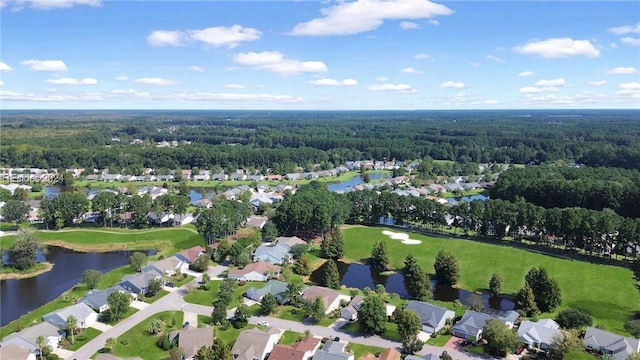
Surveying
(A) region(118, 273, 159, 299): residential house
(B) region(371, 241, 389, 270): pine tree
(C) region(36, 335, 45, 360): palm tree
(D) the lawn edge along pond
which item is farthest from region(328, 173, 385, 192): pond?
(C) region(36, 335, 45, 360): palm tree

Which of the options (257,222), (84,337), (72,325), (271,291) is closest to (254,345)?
(271,291)

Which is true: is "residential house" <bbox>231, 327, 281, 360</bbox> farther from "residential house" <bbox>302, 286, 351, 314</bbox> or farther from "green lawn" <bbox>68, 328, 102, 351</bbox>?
"green lawn" <bbox>68, 328, 102, 351</bbox>

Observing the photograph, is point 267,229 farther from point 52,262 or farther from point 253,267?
point 52,262

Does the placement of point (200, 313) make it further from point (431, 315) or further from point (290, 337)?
point (431, 315)

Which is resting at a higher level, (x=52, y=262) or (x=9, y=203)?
(x=9, y=203)

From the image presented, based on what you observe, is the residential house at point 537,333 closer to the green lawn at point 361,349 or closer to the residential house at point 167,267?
the green lawn at point 361,349

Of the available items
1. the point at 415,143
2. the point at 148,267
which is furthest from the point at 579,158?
the point at 148,267
